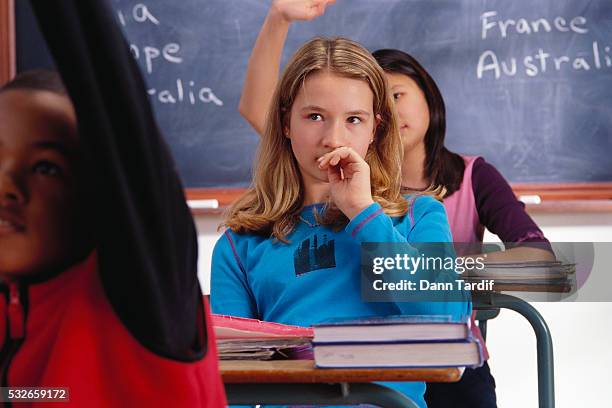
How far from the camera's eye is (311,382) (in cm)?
95

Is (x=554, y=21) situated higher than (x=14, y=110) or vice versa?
(x=554, y=21)

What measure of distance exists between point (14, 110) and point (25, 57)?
9.79 feet

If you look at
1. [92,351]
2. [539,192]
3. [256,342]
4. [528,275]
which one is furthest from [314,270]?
[539,192]

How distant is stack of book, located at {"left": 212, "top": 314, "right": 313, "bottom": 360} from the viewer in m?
0.99

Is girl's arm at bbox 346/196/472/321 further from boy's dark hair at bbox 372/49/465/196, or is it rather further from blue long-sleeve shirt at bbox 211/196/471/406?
boy's dark hair at bbox 372/49/465/196

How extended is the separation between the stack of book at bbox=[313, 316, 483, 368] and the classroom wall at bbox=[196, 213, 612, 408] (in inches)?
82.5

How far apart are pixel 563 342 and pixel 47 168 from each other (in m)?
2.85

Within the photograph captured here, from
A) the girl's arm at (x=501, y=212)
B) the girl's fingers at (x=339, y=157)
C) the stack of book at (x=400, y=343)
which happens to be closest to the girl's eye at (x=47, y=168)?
the stack of book at (x=400, y=343)

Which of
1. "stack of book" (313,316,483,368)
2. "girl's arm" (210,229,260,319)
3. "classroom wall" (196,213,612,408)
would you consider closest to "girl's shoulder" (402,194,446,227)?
"girl's arm" (210,229,260,319)

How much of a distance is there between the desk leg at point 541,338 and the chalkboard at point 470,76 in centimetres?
111

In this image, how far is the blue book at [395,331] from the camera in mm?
857

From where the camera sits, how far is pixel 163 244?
0.35 meters

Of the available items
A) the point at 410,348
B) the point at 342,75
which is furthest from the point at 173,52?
the point at 410,348

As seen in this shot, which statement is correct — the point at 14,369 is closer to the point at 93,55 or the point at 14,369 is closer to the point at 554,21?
the point at 93,55
